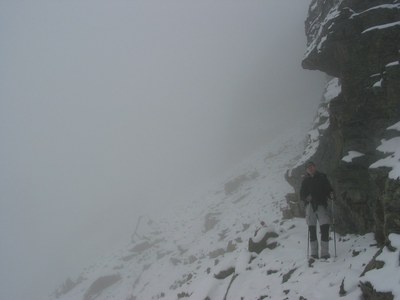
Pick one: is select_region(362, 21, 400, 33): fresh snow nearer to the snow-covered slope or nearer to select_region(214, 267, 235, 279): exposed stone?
the snow-covered slope

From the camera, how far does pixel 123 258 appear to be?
37.7 meters

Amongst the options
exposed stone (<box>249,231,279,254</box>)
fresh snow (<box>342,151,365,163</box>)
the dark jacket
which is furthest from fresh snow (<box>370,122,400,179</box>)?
exposed stone (<box>249,231,279,254</box>)

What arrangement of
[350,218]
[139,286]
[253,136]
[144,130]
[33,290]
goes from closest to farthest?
[350,218], [139,286], [33,290], [253,136], [144,130]

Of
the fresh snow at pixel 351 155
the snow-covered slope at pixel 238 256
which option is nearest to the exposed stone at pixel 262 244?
the snow-covered slope at pixel 238 256

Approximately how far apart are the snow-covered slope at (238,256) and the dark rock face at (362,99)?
1.32 m

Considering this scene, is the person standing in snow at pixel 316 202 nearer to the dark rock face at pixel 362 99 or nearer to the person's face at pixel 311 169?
the person's face at pixel 311 169

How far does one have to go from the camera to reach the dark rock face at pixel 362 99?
452 inches

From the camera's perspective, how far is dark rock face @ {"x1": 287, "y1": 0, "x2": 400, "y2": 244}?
37.6ft

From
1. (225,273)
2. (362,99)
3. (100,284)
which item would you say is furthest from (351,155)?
(100,284)

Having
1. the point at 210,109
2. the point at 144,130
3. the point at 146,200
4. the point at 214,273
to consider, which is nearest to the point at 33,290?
the point at 146,200

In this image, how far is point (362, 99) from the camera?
1252 centimetres

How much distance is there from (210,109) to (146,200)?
169 feet

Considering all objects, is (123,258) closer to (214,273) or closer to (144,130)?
(214,273)

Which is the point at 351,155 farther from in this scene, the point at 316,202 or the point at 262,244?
the point at 262,244
